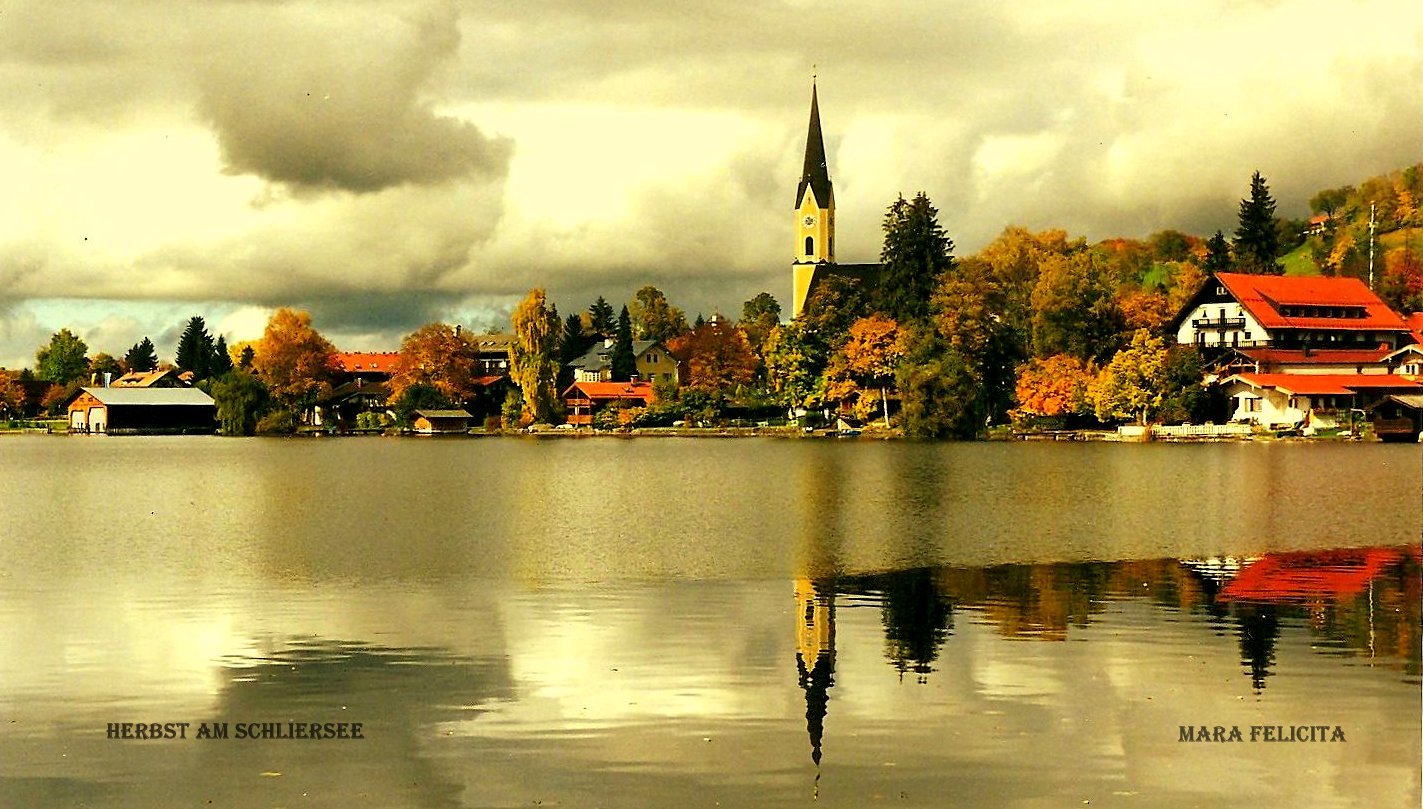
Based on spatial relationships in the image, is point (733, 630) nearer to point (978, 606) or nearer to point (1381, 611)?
point (978, 606)

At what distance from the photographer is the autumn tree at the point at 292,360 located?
149 metres

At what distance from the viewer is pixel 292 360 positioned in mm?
149375

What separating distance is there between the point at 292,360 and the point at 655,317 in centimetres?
5671

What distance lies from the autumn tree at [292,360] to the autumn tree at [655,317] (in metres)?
49.6

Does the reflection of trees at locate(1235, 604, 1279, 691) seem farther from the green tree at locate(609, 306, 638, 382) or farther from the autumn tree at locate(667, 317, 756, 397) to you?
the green tree at locate(609, 306, 638, 382)

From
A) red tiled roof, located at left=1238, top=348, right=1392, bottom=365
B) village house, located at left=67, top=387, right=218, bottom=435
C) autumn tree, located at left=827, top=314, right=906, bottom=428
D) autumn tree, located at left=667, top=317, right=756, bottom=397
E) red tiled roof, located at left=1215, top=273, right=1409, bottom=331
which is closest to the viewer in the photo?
red tiled roof, located at left=1238, top=348, right=1392, bottom=365

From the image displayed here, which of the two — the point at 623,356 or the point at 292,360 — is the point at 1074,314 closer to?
the point at 623,356

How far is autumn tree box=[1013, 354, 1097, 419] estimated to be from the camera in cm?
10075

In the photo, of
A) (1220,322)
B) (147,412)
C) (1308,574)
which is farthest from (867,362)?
(147,412)

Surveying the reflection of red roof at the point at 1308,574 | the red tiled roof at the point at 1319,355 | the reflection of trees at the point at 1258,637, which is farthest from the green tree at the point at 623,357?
the reflection of trees at the point at 1258,637

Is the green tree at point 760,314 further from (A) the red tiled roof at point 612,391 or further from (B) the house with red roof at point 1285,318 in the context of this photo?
(B) the house with red roof at point 1285,318

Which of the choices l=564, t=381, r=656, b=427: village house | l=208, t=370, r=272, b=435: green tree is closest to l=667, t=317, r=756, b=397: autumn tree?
l=564, t=381, r=656, b=427: village house

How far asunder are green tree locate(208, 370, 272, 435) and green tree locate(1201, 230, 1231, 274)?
9361 cm

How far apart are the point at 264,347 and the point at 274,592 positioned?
428 feet
